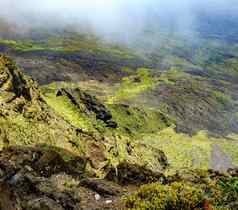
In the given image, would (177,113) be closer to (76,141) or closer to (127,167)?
(76,141)

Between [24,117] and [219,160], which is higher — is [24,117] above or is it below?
above

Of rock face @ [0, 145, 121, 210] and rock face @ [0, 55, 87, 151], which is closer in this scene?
rock face @ [0, 145, 121, 210]

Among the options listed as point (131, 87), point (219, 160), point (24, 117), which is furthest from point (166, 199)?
point (131, 87)

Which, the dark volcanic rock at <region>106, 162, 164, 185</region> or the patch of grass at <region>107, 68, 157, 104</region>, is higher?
the dark volcanic rock at <region>106, 162, 164, 185</region>

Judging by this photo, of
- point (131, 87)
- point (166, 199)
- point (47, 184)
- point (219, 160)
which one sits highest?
point (166, 199)

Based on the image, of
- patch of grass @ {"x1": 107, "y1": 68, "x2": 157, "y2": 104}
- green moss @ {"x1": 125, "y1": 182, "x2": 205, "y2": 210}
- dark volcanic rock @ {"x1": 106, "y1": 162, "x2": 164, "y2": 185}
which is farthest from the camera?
patch of grass @ {"x1": 107, "y1": 68, "x2": 157, "y2": 104}

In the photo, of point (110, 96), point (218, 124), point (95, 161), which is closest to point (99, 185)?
point (95, 161)

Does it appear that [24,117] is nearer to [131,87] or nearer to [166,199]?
[166,199]

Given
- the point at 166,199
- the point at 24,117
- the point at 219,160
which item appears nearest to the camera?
the point at 166,199

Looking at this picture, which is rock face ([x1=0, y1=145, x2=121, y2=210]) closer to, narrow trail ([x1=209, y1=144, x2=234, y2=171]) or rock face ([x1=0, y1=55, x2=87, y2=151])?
rock face ([x1=0, y1=55, x2=87, y2=151])

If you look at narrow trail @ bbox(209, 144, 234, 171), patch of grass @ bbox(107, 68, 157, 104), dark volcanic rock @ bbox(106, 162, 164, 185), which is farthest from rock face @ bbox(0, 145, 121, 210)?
patch of grass @ bbox(107, 68, 157, 104)

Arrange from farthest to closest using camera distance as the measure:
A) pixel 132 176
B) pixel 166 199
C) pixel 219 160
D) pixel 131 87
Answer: pixel 131 87, pixel 219 160, pixel 132 176, pixel 166 199

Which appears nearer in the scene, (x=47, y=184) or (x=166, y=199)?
(x=166, y=199)

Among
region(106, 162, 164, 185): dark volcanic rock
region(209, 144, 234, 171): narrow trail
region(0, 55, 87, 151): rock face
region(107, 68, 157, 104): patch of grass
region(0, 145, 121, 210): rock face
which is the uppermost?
region(0, 145, 121, 210): rock face
